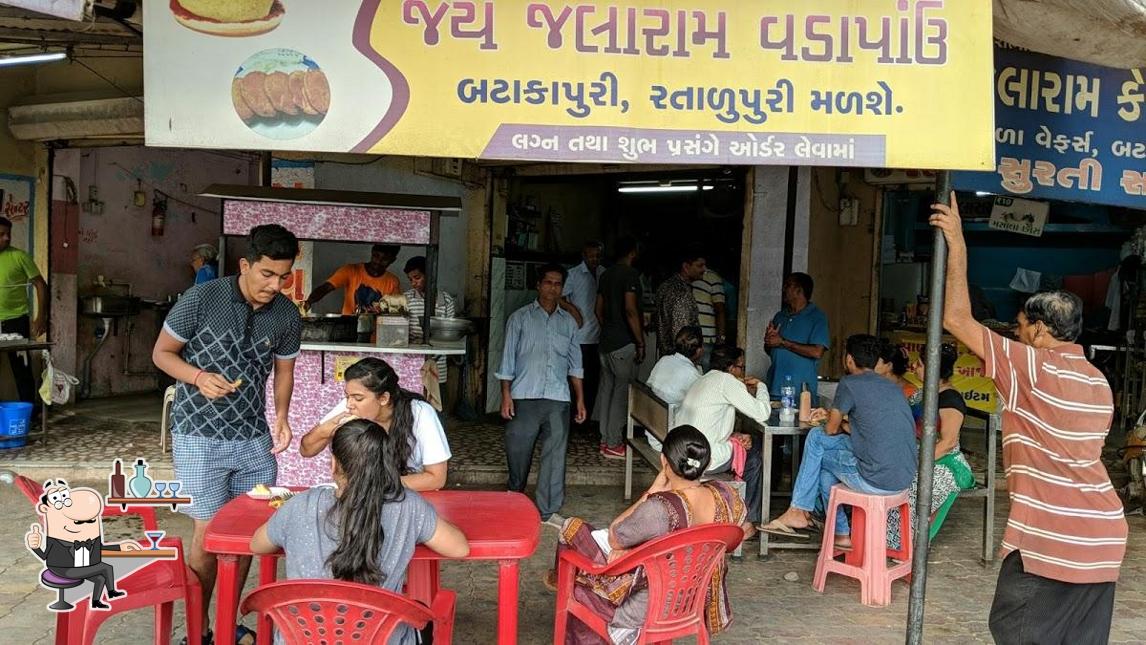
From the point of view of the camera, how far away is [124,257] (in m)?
9.91

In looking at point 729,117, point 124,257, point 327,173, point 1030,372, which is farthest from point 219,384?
point 124,257

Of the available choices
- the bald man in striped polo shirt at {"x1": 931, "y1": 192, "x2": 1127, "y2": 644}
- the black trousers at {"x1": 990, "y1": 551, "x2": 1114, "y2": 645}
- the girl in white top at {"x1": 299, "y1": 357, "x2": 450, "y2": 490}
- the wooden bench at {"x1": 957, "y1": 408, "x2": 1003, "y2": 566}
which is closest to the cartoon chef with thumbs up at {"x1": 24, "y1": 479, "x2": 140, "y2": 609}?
the girl in white top at {"x1": 299, "y1": 357, "x2": 450, "y2": 490}

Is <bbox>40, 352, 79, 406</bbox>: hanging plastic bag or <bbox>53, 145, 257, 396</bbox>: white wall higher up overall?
<bbox>53, 145, 257, 396</bbox>: white wall

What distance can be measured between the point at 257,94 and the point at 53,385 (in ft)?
17.9

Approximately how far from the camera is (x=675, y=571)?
3.07 metres

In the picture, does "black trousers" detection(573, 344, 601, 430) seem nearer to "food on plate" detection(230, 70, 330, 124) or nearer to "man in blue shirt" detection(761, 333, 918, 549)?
"man in blue shirt" detection(761, 333, 918, 549)

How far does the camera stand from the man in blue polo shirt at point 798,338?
6352 millimetres

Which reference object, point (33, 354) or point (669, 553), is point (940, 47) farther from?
point (33, 354)

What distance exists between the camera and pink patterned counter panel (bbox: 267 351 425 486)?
5859 millimetres

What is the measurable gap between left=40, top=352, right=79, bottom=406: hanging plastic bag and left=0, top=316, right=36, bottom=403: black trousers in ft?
0.74

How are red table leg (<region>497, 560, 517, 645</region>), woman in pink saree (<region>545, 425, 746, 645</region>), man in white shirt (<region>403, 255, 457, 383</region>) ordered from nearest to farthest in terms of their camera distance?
red table leg (<region>497, 560, 517, 645</region>) → woman in pink saree (<region>545, 425, 746, 645</region>) → man in white shirt (<region>403, 255, 457, 383</region>)

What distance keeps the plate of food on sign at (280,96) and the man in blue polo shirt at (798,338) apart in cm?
402

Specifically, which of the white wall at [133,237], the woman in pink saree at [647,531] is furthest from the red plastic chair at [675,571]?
the white wall at [133,237]

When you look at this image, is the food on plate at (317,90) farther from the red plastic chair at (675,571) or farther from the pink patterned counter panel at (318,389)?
the pink patterned counter panel at (318,389)
